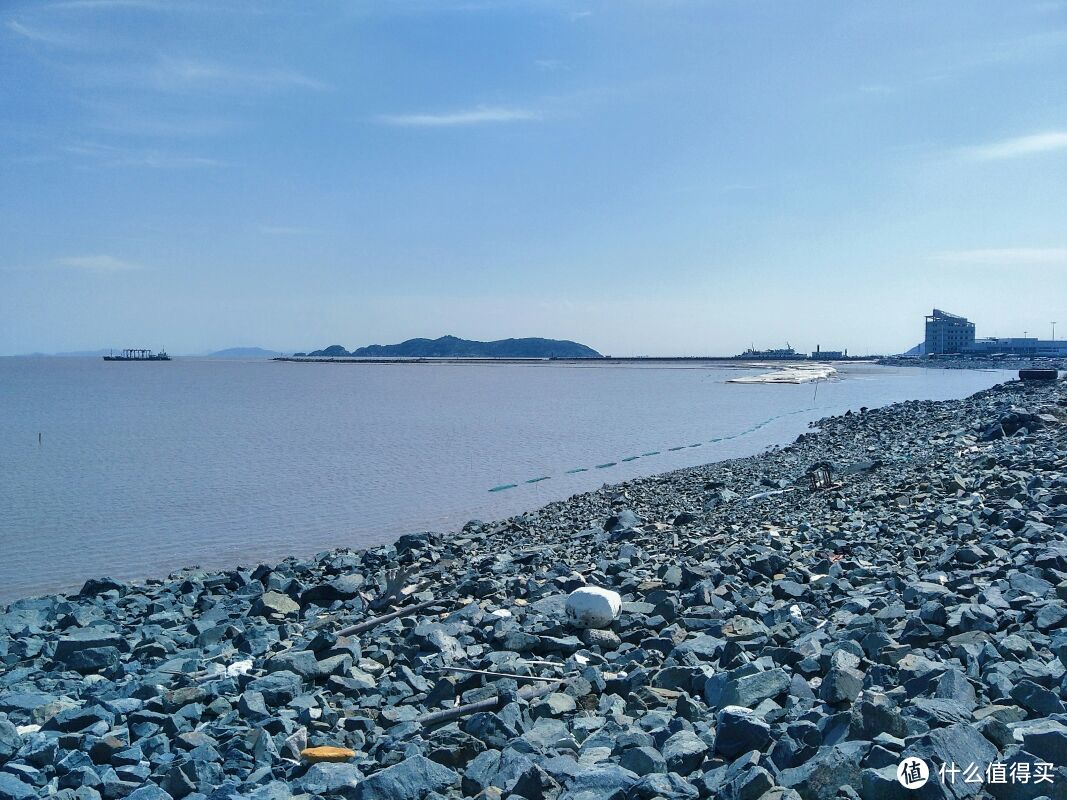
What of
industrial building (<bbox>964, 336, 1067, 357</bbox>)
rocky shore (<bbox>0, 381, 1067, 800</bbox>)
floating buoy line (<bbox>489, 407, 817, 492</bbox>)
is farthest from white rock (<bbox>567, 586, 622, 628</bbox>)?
industrial building (<bbox>964, 336, 1067, 357</bbox>)

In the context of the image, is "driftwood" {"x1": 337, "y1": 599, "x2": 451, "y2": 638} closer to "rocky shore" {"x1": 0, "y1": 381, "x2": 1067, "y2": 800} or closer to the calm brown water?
"rocky shore" {"x1": 0, "y1": 381, "x2": 1067, "y2": 800}

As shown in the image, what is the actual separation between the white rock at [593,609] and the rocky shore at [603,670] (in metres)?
0.11

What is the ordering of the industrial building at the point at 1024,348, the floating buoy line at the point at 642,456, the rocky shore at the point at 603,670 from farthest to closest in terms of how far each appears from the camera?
the industrial building at the point at 1024,348
the floating buoy line at the point at 642,456
the rocky shore at the point at 603,670

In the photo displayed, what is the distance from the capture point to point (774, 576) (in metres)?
9.30

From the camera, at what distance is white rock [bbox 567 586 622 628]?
26.2 ft

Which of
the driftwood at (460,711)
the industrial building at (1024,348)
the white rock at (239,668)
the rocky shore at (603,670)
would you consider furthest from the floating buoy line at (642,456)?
the industrial building at (1024,348)

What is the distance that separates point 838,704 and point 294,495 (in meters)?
20.2

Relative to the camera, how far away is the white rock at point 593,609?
799 cm

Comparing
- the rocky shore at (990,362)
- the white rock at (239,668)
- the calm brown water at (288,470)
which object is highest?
the rocky shore at (990,362)

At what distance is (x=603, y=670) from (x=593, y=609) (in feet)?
3.76

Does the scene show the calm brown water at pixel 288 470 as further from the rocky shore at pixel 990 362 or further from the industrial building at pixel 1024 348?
the industrial building at pixel 1024 348

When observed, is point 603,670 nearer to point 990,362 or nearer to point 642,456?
point 642,456

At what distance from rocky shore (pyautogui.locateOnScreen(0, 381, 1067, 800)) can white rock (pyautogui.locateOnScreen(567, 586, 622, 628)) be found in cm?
11

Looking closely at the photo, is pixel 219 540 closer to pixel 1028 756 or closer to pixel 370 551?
pixel 370 551
